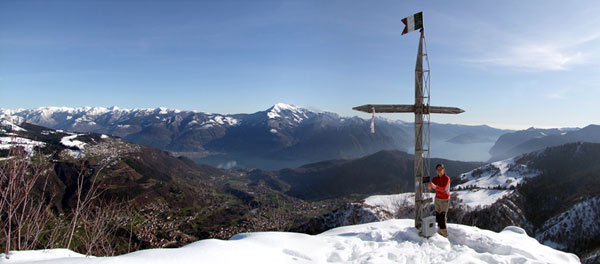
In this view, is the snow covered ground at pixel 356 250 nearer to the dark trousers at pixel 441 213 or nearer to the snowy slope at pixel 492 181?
the dark trousers at pixel 441 213

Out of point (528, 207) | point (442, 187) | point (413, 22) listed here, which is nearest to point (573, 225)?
point (528, 207)

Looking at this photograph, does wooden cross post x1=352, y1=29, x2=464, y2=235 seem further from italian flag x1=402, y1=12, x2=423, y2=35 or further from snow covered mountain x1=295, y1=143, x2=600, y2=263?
snow covered mountain x1=295, y1=143, x2=600, y2=263

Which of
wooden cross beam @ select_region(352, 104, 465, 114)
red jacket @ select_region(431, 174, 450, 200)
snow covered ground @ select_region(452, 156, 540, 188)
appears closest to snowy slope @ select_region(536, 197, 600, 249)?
snow covered ground @ select_region(452, 156, 540, 188)

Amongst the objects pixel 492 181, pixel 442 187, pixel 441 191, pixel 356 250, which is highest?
pixel 442 187

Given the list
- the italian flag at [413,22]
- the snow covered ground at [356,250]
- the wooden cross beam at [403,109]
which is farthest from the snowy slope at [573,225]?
the italian flag at [413,22]

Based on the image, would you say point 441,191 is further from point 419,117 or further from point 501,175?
point 501,175

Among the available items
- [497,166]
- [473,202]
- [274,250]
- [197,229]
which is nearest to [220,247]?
[274,250]
